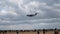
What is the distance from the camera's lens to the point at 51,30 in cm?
1392

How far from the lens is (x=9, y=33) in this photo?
15508mm

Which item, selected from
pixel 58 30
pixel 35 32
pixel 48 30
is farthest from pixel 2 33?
pixel 58 30

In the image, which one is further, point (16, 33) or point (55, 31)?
point (16, 33)

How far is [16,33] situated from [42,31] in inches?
121

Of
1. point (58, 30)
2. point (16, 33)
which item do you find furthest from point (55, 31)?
point (16, 33)

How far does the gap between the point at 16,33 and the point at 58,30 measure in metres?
4.82

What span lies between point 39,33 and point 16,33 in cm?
270

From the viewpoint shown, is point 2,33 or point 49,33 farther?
point 2,33

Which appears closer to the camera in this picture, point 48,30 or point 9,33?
point 48,30

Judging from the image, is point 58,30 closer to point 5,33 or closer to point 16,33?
point 16,33

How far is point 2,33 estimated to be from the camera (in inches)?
608

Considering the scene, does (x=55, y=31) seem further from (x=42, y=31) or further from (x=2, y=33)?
(x=2, y=33)

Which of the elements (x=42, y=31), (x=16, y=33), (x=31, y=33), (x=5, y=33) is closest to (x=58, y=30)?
(x=42, y=31)

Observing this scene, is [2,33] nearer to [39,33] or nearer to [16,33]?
[16,33]
